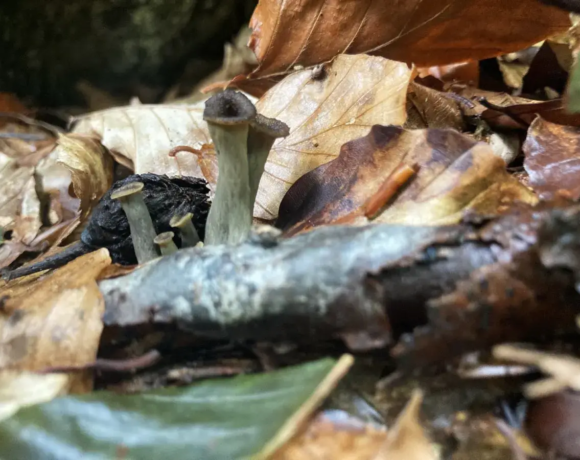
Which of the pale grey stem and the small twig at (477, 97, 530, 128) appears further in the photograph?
the small twig at (477, 97, 530, 128)

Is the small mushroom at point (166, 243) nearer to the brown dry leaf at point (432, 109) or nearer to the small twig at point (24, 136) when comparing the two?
the brown dry leaf at point (432, 109)

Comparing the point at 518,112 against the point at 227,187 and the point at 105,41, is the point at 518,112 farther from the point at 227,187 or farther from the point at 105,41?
the point at 105,41

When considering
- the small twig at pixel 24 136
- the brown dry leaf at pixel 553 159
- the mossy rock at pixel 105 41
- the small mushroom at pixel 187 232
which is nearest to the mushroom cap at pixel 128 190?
the small mushroom at pixel 187 232

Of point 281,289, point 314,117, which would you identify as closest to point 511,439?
point 281,289

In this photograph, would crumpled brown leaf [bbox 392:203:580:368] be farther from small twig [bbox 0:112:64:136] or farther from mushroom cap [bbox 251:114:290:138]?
small twig [bbox 0:112:64:136]

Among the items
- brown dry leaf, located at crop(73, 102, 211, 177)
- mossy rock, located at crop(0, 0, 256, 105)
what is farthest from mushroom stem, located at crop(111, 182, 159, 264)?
mossy rock, located at crop(0, 0, 256, 105)

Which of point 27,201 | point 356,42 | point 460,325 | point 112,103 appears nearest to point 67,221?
point 27,201

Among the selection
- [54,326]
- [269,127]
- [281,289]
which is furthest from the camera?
[269,127]
